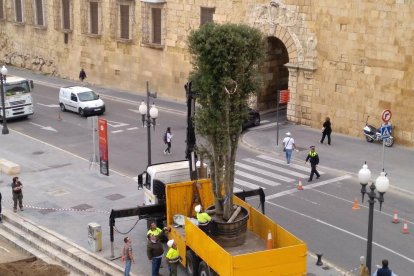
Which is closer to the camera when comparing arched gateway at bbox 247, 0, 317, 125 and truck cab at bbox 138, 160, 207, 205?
truck cab at bbox 138, 160, 207, 205

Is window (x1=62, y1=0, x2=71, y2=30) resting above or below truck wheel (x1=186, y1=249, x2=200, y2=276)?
above

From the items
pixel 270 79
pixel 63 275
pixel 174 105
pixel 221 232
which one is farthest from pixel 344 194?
pixel 174 105

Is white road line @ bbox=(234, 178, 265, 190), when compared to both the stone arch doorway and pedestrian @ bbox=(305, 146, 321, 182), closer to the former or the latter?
pedestrian @ bbox=(305, 146, 321, 182)

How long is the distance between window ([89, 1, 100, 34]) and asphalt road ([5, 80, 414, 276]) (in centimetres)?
741

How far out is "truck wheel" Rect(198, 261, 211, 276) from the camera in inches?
693

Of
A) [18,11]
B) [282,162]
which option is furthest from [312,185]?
[18,11]

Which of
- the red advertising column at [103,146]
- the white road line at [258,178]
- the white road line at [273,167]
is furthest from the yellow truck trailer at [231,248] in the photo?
the white road line at [273,167]

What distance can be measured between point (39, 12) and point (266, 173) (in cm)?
3116

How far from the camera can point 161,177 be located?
2145cm

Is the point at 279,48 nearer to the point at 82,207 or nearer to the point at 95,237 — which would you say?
the point at 82,207

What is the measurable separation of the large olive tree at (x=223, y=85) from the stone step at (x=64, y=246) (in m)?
4.03

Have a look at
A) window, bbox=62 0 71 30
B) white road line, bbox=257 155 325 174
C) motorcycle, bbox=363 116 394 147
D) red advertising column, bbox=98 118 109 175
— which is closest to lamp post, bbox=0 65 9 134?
red advertising column, bbox=98 118 109 175

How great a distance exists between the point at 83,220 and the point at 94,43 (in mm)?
27070

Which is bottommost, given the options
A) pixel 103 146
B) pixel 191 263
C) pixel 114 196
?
pixel 114 196
